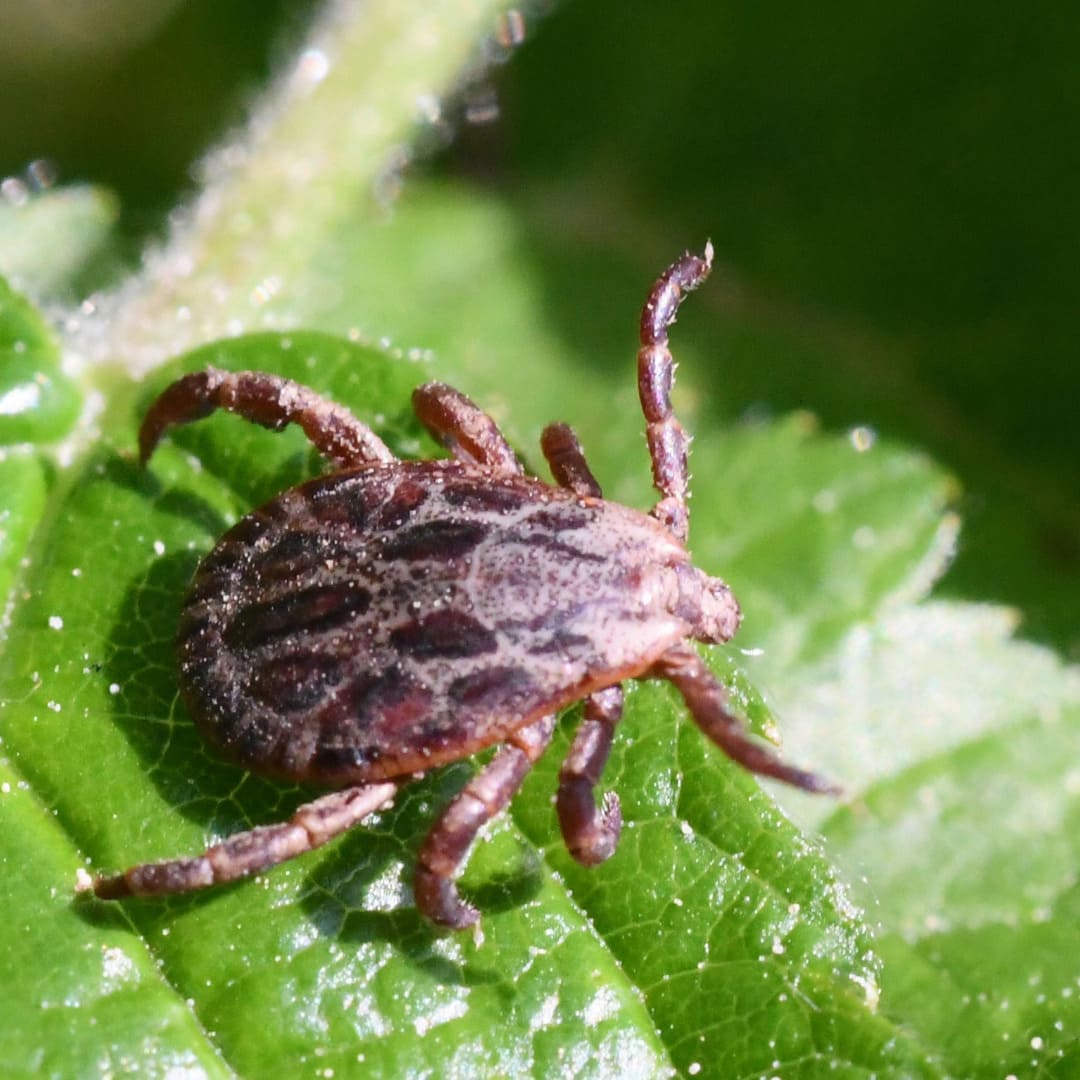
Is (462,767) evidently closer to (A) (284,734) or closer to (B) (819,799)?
(A) (284,734)

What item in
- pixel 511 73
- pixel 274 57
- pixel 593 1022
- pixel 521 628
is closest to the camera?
pixel 593 1022

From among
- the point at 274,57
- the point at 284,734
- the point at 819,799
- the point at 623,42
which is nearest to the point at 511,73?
the point at 623,42

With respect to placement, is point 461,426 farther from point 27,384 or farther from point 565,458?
point 27,384

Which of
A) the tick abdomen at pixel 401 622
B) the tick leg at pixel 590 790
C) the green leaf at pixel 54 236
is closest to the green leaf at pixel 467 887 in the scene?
the tick leg at pixel 590 790

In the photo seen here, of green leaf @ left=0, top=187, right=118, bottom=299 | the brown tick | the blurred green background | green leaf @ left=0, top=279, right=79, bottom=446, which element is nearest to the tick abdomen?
the brown tick

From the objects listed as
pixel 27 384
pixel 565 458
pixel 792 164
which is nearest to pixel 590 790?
pixel 565 458

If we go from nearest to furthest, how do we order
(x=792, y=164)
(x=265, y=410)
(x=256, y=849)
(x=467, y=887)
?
(x=256, y=849), (x=467, y=887), (x=265, y=410), (x=792, y=164)

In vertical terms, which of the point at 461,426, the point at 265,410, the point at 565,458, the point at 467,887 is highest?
the point at 265,410
